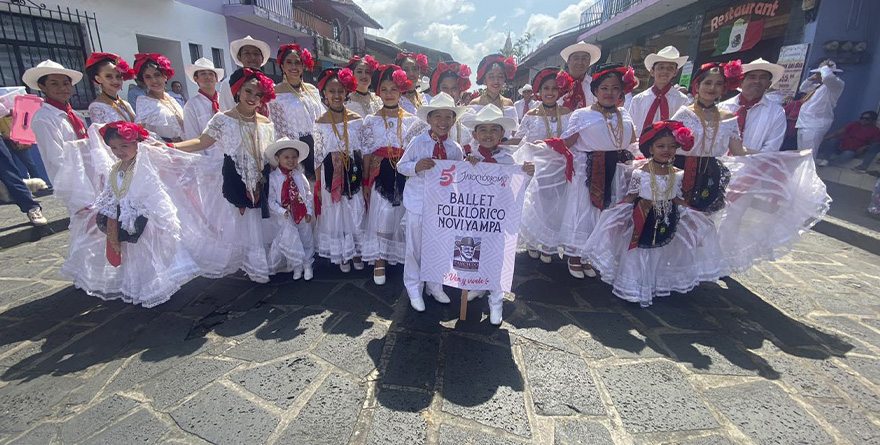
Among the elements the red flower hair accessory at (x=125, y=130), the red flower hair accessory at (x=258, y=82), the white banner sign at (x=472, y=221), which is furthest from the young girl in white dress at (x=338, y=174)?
the red flower hair accessory at (x=125, y=130)

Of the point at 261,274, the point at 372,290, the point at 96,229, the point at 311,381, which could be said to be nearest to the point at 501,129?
the point at 372,290

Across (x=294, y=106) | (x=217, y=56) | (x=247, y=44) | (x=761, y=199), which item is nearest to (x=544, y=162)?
(x=761, y=199)

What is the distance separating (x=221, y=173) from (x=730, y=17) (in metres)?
13.3

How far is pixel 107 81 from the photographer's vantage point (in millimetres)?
4312

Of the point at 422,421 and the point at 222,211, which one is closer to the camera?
the point at 422,421

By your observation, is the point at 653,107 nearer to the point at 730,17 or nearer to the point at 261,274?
the point at 261,274

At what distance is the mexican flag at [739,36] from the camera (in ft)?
33.3

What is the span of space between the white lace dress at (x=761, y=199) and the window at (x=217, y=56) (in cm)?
1648

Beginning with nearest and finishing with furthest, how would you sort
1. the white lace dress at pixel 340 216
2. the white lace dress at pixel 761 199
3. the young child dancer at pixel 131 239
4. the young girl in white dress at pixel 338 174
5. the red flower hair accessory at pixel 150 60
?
the young child dancer at pixel 131 239 → the white lace dress at pixel 761 199 → the young girl in white dress at pixel 338 174 → the white lace dress at pixel 340 216 → the red flower hair accessory at pixel 150 60

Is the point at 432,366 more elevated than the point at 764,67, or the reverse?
the point at 764,67

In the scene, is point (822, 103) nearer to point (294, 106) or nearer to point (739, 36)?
point (739, 36)

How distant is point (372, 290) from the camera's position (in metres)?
4.16

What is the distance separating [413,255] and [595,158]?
7.20 ft

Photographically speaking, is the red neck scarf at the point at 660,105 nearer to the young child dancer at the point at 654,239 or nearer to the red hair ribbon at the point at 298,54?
the young child dancer at the point at 654,239
